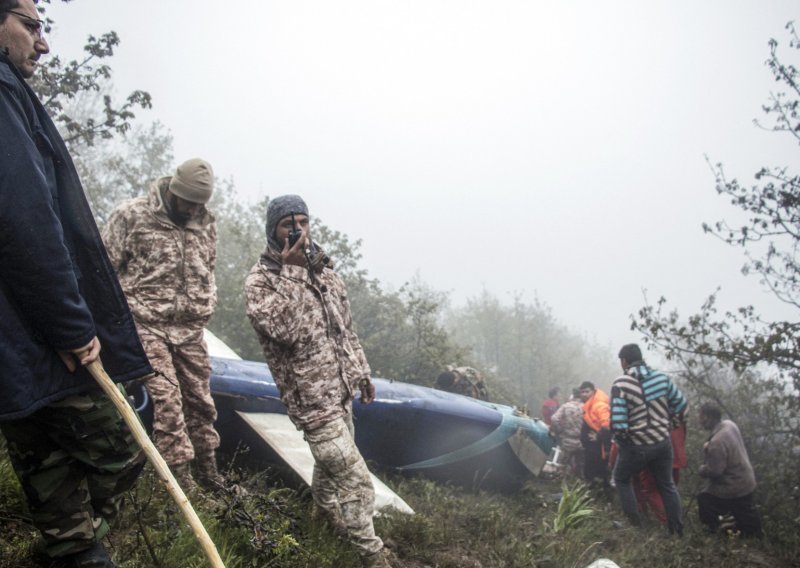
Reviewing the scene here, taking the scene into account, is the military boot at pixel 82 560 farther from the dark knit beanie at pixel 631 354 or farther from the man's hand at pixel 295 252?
the dark knit beanie at pixel 631 354

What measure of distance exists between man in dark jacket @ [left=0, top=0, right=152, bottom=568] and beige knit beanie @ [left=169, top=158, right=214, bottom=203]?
1.70 m

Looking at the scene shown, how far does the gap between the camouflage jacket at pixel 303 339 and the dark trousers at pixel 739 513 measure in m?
5.81

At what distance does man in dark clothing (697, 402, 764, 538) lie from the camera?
263 inches

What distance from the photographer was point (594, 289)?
192 metres

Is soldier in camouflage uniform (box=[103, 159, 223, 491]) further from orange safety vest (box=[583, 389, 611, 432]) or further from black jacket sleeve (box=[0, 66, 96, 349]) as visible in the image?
orange safety vest (box=[583, 389, 611, 432])

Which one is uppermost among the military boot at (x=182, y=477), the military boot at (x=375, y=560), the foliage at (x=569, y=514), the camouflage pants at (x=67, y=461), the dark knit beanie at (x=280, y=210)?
the dark knit beanie at (x=280, y=210)

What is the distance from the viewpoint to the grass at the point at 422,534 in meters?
2.60

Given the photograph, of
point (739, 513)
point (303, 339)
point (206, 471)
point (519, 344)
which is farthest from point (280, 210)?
point (519, 344)

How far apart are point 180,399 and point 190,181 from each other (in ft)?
4.64

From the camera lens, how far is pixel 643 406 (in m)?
6.20

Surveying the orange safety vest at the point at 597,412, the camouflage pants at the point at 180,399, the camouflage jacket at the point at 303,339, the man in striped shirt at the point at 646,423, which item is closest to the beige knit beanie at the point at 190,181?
the camouflage jacket at the point at 303,339

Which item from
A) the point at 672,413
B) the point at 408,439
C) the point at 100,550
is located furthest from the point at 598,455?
the point at 100,550

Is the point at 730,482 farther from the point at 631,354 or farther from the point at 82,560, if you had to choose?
the point at 82,560

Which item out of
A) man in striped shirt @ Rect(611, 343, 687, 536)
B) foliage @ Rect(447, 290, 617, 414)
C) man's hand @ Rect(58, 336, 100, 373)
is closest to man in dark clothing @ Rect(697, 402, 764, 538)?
man in striped shirt @ Rect(611, 343, 687, 536)
